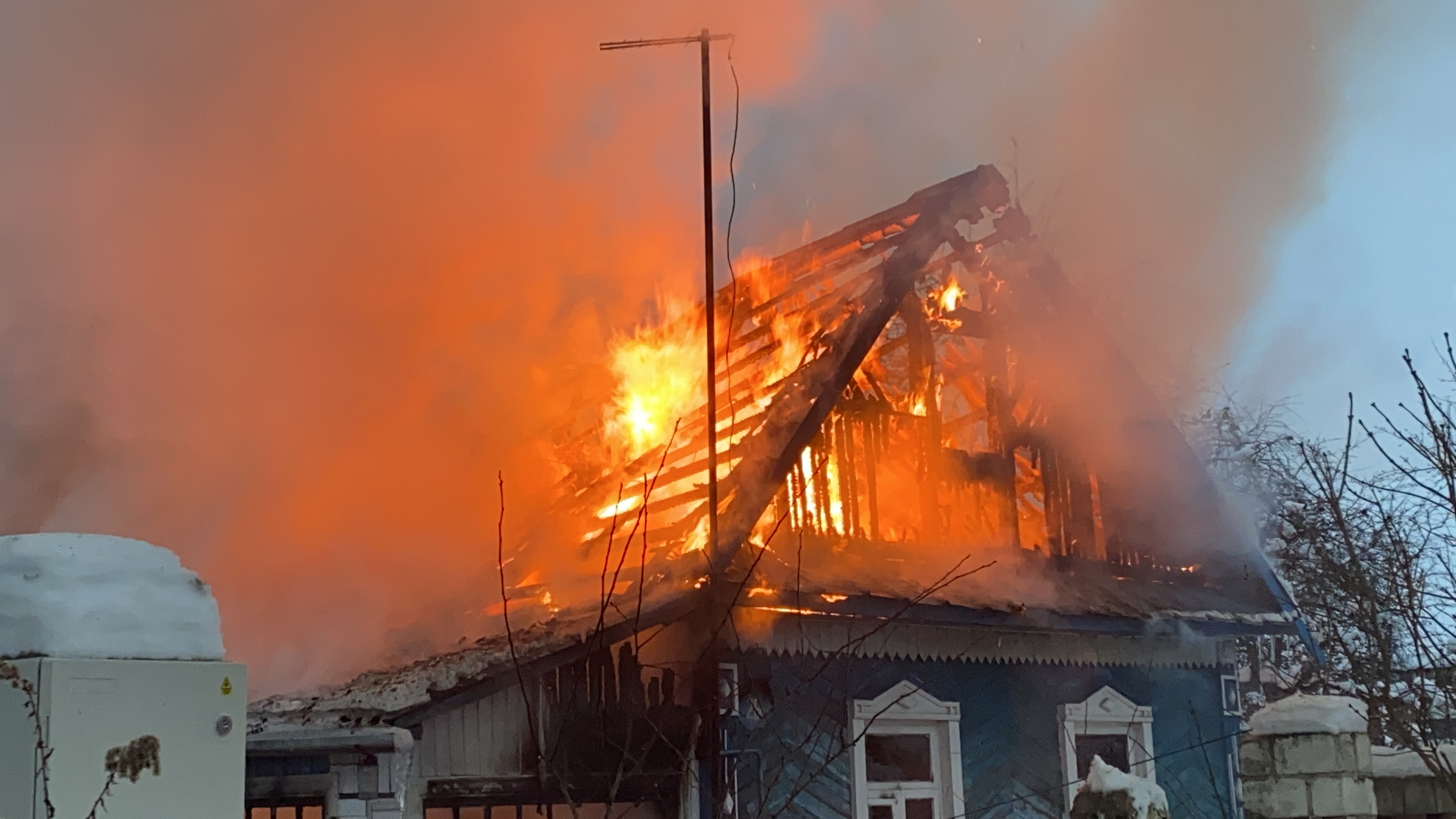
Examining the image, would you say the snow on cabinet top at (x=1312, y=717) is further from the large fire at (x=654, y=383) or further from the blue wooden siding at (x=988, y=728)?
the large fire at (x=654, y=383)

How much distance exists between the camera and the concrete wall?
682cm

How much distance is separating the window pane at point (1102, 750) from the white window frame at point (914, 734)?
132cm

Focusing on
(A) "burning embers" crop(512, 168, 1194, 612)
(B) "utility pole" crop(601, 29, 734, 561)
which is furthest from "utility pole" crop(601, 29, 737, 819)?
(A) "burning embers" crop(512, 168, 1194, 612)

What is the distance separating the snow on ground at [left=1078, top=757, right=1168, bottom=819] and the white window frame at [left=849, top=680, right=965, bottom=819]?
8.82ft

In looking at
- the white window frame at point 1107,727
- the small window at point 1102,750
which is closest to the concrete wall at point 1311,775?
the white window frame at point 1107,727

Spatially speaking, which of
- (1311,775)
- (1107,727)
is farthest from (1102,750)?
(1311,775)

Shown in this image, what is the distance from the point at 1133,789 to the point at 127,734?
3.80m

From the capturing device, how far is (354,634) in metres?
7.25

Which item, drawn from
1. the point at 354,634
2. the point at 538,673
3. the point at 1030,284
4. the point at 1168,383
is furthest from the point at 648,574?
the point at 1168,383

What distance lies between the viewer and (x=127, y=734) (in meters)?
3.62

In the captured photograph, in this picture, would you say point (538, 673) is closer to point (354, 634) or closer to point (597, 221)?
point (354, 634)

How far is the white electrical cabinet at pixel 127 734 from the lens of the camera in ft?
11.4

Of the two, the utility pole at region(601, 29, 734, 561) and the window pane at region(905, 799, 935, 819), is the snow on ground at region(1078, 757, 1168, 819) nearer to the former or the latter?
the utility pole at region(601, 29, 734, 561)

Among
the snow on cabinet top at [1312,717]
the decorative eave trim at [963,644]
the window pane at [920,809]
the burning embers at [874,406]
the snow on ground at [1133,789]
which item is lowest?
the window pane at [920,809]
